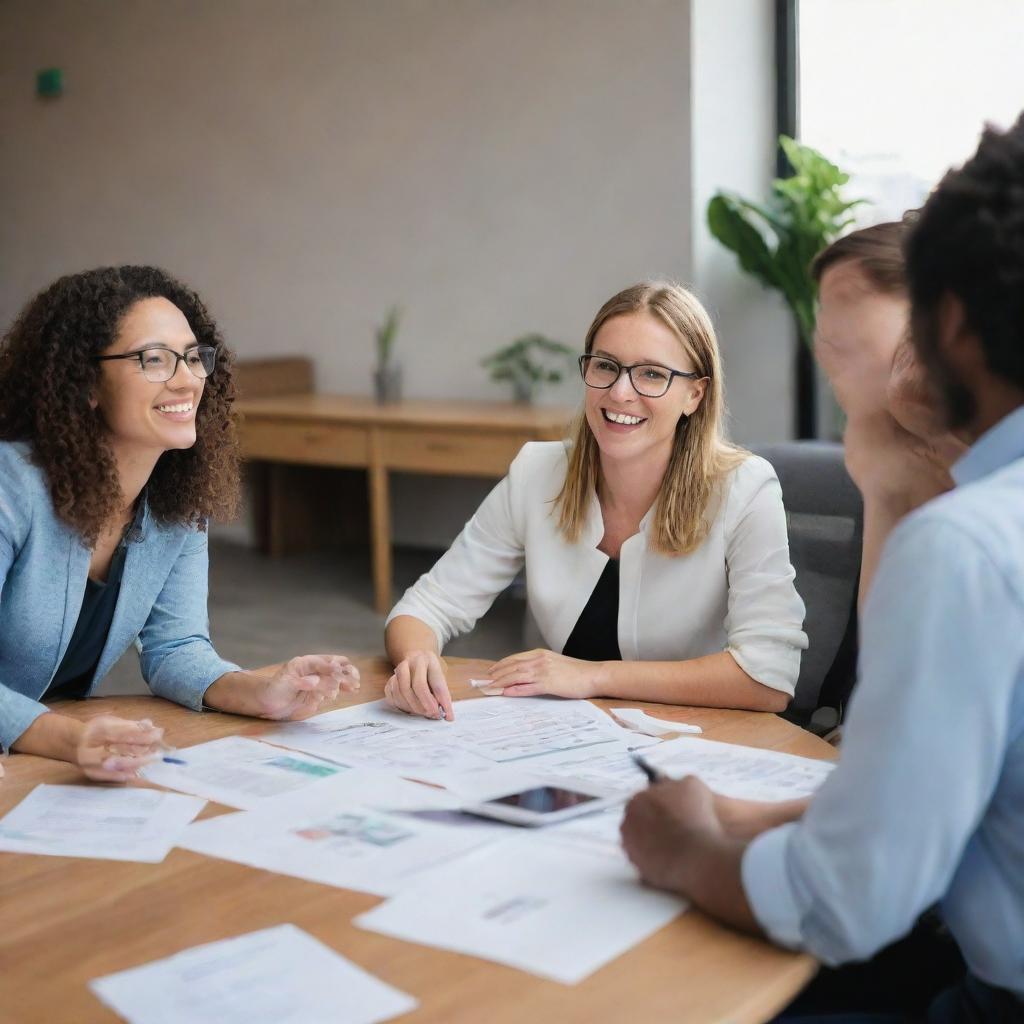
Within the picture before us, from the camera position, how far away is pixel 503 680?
1910 millimetres

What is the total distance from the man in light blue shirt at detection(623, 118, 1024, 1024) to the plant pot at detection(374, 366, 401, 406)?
188 inches

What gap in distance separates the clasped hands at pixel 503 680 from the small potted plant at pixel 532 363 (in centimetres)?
356

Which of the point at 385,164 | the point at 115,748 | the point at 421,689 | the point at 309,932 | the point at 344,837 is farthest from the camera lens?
the point at 385,164

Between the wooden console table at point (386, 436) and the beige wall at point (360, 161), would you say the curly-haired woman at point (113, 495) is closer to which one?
the wooden console table at point (386, 436)

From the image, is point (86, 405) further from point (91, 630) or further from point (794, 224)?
point (794, 224)

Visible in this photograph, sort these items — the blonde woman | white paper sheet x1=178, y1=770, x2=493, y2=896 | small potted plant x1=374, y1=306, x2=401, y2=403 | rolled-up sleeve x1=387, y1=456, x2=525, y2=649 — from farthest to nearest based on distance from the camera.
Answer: small potted plant x1=374, y1=306, x2=401, y2=403 < rolled-up sleeve x1=387, y1=456, x2=525, y2=649 < the blonde woman < white paper sheet x1=178, y1=770, x2=493, y2=896

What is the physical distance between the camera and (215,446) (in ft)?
7.10

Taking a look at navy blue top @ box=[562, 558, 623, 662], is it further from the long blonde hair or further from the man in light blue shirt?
the man in light blue shirt

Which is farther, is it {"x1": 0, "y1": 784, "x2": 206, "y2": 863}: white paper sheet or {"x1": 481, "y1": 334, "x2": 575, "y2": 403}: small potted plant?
{"x1": 481, "y1": 334, "x2": 575, "y2": 403}: small potted plant

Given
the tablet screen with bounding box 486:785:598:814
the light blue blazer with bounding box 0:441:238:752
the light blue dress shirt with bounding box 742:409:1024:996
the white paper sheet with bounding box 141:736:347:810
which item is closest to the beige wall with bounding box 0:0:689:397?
the light blue blazer with bounding box 0:441:238:752

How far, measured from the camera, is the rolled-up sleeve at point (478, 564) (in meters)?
2.29

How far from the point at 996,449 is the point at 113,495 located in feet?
4.39

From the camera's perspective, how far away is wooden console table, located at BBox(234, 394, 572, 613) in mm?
4953

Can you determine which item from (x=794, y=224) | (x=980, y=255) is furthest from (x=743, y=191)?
(x=980, y=255)
